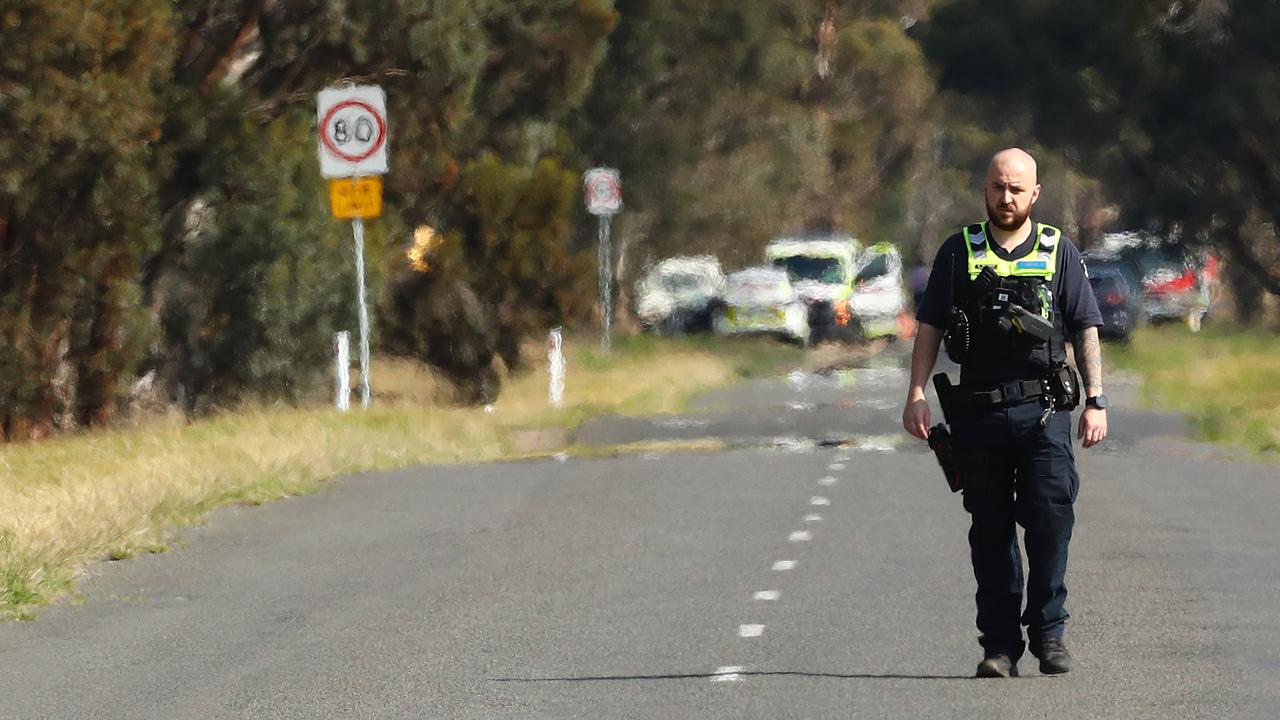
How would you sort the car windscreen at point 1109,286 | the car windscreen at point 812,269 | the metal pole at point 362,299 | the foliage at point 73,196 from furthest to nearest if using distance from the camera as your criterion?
the car windscreen at point 812,269 → the car windscreen at point 1109,286 → the metal pole at point 362,299 → the foliage at point 73,196

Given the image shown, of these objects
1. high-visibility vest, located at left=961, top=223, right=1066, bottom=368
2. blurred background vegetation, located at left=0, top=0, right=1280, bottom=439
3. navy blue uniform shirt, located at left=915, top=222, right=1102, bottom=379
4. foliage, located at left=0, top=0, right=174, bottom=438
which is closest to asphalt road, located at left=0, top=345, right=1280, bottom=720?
high-visibility vest, located at left=961, top=223, right=1066, bottom=368

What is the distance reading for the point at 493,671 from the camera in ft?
31.8

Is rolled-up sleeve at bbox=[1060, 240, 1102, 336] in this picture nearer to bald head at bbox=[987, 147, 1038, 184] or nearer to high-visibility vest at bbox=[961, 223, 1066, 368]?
high-visibility vest at bbox=[961, 223, 1066, 368]

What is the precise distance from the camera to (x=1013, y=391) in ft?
29.4

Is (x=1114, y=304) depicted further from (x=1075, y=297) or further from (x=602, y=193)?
(x=1075, y=297)

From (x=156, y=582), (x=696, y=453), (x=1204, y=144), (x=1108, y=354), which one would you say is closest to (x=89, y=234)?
A: (x=696, y=453)

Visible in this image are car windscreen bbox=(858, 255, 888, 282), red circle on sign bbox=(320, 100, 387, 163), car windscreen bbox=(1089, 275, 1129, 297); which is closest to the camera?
red circle on sign bbox=(320, 100, 387, 163)

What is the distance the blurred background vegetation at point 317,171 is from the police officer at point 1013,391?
549 inches

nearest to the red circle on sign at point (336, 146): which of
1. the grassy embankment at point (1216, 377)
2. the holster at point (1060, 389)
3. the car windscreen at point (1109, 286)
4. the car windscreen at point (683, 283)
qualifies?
the grassy embankment at point (1216, 377)

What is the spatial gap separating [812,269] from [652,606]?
128 ft

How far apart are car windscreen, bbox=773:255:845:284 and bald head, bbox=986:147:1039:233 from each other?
40.1 meters

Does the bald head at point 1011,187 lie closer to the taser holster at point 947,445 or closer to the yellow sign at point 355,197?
the taser holster at point 947,445

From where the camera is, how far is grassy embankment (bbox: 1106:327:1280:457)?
72.6 feet

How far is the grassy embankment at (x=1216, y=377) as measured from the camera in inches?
871
